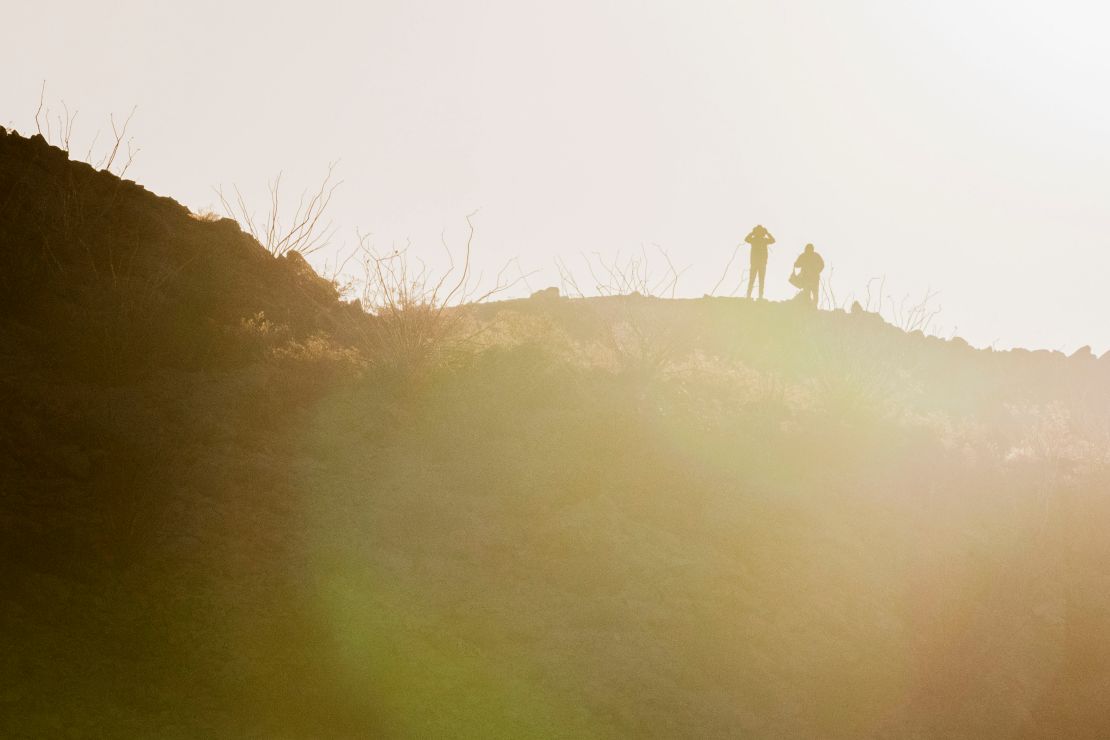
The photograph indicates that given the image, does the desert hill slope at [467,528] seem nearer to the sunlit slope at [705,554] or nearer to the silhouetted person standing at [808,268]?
the sunlit slope at [705,554]

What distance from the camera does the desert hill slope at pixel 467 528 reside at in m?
8.84

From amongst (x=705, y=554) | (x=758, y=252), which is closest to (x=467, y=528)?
(x=705, y=554)

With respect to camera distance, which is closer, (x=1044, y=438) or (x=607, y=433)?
(x=607, y=433)

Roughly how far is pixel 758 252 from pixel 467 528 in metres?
12.1

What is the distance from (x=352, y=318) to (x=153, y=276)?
3.37 metres

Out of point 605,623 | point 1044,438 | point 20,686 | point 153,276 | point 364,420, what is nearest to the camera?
point 20,686

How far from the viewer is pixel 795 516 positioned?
44.9 feet

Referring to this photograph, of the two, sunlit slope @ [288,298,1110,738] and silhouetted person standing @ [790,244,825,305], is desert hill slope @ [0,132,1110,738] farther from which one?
silhouetted person standing @ [790,244,825,305]

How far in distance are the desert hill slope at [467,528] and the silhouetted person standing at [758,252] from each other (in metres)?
3.55

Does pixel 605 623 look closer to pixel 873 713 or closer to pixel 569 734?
pixel 569 734

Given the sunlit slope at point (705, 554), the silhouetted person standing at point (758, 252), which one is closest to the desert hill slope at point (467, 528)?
the sunlit slope at point (705, 554)

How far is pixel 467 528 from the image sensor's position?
11648 mm

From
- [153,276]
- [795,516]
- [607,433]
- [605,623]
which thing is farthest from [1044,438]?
[153,276]

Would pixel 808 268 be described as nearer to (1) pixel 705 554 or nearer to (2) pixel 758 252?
(2) pixel 758 252
